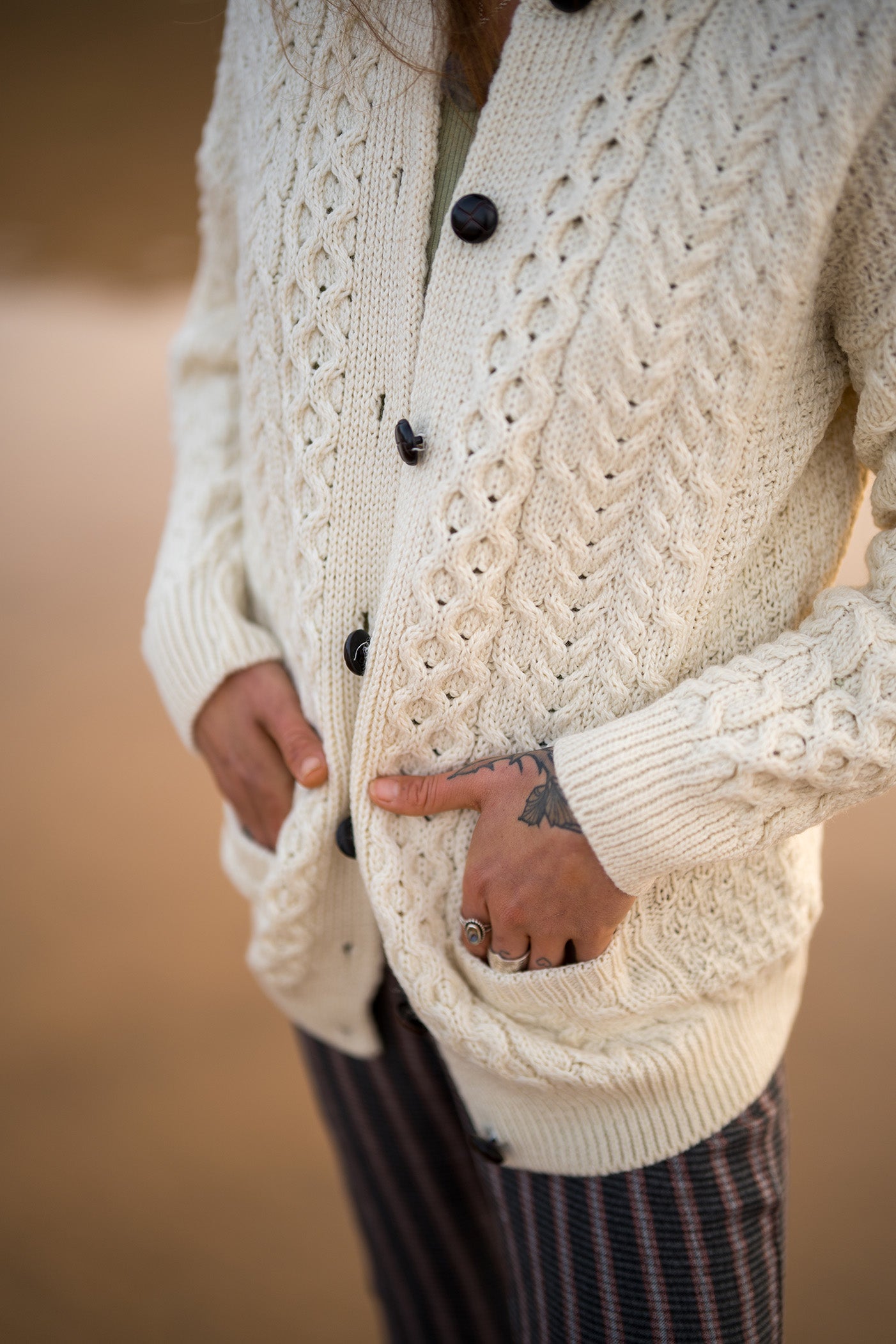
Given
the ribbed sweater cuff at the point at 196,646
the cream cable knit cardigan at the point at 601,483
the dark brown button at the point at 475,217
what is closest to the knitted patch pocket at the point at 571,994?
the cream cable knit cardigan at the point at 601,483

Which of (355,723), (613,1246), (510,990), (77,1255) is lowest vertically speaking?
(77,1255)

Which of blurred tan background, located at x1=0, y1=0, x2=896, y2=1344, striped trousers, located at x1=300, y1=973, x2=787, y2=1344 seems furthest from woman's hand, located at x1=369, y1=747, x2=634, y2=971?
blurred tan background, located at x1=0, y1=0, x2=896, y2=1344

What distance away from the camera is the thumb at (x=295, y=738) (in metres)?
1.01

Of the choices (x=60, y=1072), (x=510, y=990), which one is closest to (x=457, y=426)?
(x=510, y=990)

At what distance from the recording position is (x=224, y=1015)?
8.63 feet

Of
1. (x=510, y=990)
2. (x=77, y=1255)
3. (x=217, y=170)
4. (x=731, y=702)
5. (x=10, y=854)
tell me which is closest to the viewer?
(x=731, y=702)

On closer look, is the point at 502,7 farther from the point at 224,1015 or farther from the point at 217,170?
the point at 224,1015

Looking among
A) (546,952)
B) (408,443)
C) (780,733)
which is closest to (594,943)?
(546,952)

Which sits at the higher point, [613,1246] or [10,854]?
[613,1246]

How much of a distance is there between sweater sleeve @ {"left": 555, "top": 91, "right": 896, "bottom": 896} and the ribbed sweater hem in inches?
7.9

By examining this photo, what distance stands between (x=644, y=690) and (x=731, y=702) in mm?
90

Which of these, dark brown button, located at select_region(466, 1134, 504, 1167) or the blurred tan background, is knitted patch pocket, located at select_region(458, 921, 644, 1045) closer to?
dark brown button, located at select_region(466, 1134, 504, 1167)

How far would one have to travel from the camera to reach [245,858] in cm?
122

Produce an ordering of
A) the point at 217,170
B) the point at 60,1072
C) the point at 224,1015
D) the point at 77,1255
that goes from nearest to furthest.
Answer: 1. the point at 217,170
2. the point at 77,1255
3. the point at 60,1072
4. the point at 224,1015
